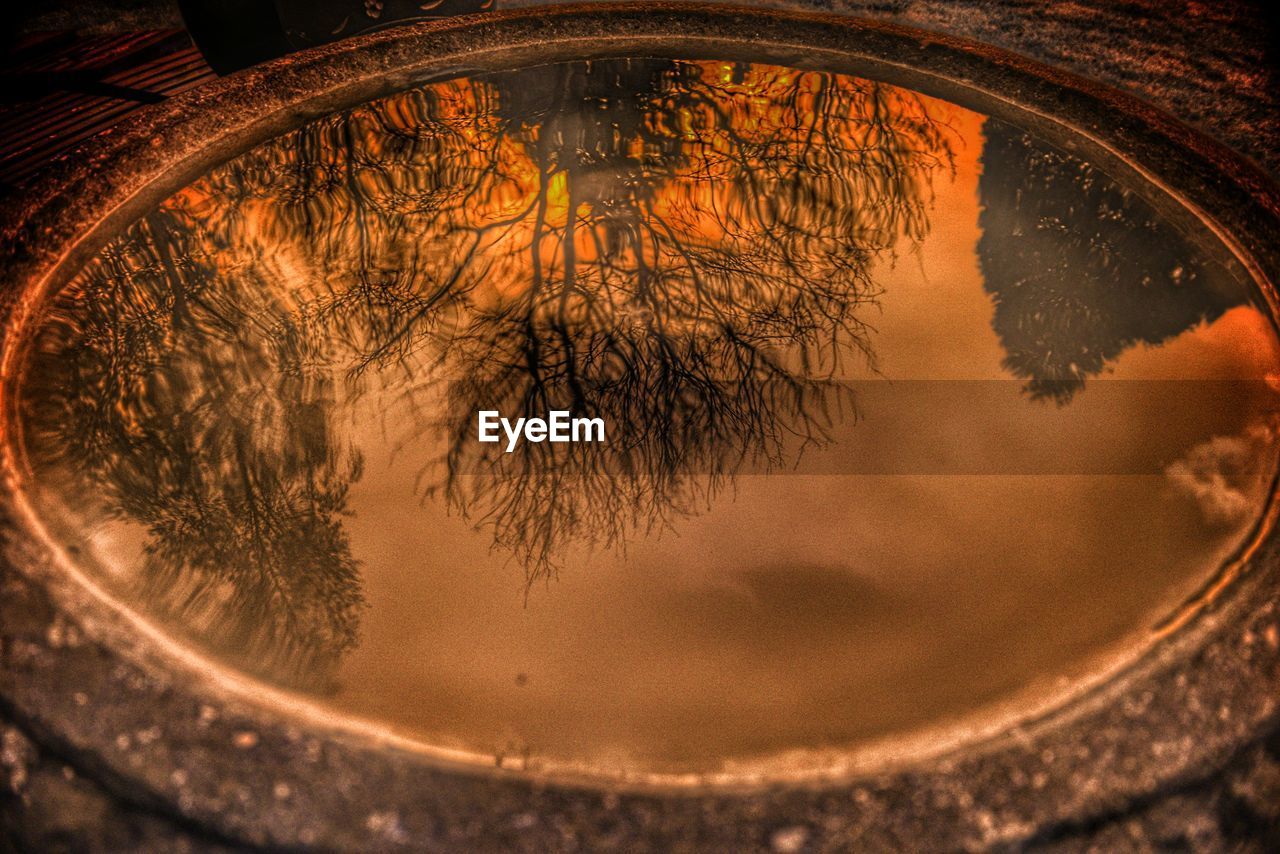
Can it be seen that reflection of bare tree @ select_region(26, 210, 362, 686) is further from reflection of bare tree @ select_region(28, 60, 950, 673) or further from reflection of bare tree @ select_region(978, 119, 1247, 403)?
reflection of bare tree @ select_region(978, 119, 1247, 403)

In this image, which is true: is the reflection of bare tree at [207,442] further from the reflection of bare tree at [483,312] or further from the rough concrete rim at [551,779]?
the rough concrete rim at [551,779]

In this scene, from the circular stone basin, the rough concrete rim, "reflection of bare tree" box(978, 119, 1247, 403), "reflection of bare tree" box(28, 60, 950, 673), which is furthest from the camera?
"reflection of bare tree" box(978, 119, 1247, 403)

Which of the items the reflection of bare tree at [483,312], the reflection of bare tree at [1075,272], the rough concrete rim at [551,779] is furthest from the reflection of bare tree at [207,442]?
the reflection of bare tree at [1075,272]

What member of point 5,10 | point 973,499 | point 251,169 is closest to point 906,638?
point 973,499

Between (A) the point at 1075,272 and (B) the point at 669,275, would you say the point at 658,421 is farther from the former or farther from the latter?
(A) the point at 1075,272

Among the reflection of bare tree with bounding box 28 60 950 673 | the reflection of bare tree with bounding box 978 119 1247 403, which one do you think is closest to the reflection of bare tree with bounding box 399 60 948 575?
the reflection of bare tree with bounding box 28 60 950 673

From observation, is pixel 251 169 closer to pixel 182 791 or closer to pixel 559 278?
pixel 559 278
